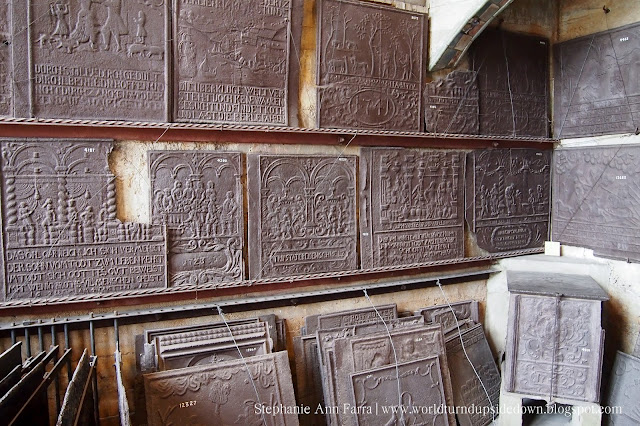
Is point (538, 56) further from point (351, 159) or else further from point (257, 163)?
point (257, 163)

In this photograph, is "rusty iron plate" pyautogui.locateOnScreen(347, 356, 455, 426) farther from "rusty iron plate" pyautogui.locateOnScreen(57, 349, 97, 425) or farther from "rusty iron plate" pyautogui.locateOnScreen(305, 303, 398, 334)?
"rusty iron plate" pyautogui.locateOnScreen(57, 349, 97, 425)

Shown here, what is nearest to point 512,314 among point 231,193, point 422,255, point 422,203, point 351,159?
point 422,255

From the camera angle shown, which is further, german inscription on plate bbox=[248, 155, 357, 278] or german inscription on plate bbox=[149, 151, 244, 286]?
german inscription on plate bbox=[248, 155, 357, 278]

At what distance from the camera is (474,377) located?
3131 mm

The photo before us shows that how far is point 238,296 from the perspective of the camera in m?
2.71

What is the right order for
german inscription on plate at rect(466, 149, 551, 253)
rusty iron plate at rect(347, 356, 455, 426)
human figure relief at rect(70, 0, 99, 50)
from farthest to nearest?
german inscription on plate at rect(466, 149, 551, 253)
rusty iron plate at rect(347, 356, 455, 426)
human figure relief at rect(70, 0, 99, 50)

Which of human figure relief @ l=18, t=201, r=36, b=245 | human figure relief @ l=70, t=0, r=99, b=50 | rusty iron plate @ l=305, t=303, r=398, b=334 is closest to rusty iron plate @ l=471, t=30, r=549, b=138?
rusty iron plate @ l=305, t=303, r=398, b=334

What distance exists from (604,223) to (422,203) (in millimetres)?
1372

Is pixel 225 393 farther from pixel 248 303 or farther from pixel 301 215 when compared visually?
pixel 301 215

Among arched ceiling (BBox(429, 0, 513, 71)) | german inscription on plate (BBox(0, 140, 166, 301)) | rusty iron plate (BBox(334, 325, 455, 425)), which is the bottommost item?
rusty iron plate (BBox(334, 325, 455, 425))

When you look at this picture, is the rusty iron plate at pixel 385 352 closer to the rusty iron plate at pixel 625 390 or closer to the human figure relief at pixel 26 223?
the rusty iron plate at pixel 625 390

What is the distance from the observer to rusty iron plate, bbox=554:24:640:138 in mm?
3088

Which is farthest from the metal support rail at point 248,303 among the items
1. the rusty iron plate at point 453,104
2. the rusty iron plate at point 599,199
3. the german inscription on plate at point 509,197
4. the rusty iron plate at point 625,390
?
the rusty iron plate at point 453,104

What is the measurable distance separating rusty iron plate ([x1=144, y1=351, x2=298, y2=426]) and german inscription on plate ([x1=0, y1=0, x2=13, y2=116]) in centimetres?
154
